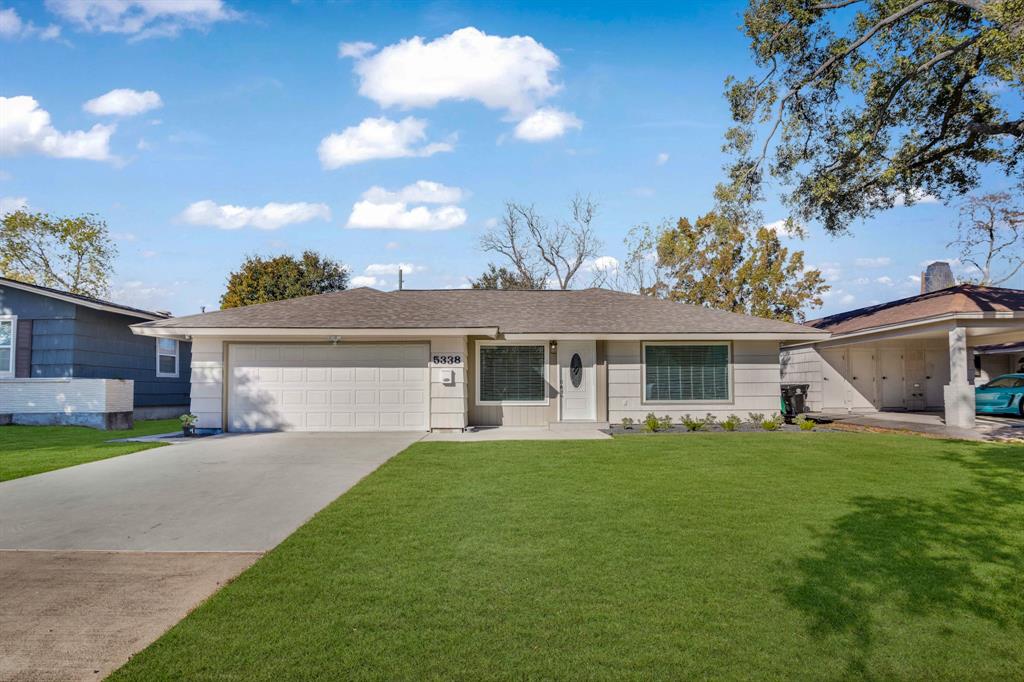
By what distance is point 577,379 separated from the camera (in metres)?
16.1

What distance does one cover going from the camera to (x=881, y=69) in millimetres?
15703

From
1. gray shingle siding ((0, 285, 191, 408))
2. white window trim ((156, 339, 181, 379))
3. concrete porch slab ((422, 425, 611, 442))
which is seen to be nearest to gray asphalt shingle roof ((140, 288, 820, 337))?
concrete porch slab ((422, 425, 611, 442))

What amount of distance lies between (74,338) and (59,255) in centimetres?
2072

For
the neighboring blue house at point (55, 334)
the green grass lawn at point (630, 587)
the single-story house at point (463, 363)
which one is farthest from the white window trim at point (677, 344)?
the neighboring blue house at point (55, 334)

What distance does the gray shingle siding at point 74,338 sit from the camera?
671 inches

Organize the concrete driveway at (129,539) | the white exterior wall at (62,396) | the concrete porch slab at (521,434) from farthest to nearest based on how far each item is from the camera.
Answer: the white exterior wall at (62,396), the concrete porch slab at (521,434), the concrete driveway at (129,539)

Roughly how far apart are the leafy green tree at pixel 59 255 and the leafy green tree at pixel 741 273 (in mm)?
32286

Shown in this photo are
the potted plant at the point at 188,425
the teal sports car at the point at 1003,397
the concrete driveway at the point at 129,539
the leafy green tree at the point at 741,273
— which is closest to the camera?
the concrete driveway at the point at 129,539

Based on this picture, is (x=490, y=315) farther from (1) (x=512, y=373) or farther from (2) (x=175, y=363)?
(2) (x=175, y=363)

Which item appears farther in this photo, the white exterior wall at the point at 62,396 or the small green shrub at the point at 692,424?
the white exterior wall at the point at 62,396

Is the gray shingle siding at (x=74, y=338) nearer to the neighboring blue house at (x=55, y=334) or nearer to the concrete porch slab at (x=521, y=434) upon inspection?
the neighboring blue house at (x=55, y=334)

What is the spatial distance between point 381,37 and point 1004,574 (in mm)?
15291

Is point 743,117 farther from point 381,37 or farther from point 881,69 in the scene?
point 381,37

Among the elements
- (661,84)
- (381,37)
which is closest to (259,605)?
(381,37)
